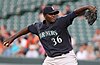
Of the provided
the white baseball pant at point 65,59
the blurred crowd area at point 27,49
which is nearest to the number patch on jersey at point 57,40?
the white baseball pant at point 65,59

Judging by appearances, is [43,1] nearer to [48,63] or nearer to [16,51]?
[16,51]

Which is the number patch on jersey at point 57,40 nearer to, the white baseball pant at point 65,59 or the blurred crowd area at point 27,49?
the white baseball pant at point 65,59

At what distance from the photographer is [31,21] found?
50.1ft

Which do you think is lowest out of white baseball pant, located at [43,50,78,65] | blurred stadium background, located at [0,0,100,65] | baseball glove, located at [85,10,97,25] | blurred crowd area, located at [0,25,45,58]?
white baseball pant, located at [43,50,78,65]

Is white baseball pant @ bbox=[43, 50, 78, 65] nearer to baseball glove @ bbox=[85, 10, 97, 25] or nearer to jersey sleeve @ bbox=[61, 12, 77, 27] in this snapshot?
jersey sleeve @ bbox=[61, 12, 77, 27]

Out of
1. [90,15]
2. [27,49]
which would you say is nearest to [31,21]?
[27,49]

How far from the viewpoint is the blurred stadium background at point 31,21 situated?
11.2 meters

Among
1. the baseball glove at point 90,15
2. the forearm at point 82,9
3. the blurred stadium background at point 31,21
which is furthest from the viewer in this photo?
the blurred stadium background at point 31,21

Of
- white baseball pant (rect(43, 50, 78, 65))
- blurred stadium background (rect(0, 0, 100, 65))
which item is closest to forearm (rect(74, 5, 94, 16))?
white baseball pant (rect(43, 50, 78, 65))

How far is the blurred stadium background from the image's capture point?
440 inches

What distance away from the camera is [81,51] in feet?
36.9

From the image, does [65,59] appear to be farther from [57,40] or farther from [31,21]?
[31,21]

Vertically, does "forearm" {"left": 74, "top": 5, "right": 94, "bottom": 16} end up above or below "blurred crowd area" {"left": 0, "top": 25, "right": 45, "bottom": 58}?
below

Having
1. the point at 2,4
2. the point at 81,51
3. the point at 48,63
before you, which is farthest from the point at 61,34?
the point at 2,4
